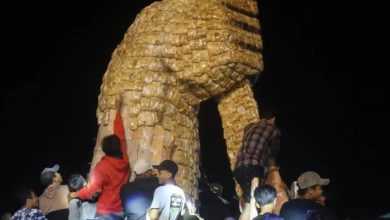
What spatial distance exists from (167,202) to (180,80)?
106 inches

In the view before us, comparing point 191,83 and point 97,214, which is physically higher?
point 191,83

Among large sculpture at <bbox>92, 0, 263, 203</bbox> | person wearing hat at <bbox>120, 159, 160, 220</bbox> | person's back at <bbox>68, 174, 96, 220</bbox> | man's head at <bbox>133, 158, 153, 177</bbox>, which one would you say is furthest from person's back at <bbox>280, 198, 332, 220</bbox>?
large sculpture at <bbox>92, 0, 263, 203</bbox>

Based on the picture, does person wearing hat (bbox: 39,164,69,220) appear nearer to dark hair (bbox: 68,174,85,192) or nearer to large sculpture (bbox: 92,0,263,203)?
dark hair (bbox: 68,174,85,192)

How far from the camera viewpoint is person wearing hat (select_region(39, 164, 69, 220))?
9906 millimetres

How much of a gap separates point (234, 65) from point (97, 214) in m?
2.87

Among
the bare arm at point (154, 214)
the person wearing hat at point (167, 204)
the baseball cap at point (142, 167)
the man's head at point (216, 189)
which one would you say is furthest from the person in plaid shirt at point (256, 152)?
the man's head at point (216, 189)

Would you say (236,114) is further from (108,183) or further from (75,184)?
(75,184)

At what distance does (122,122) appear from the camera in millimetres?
10883

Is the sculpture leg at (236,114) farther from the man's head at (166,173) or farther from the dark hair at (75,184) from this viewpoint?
the dark hair at (75,184)

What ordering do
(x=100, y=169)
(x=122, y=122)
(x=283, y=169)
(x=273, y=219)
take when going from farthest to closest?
(x=283, y=169) < (x=122, y=122) < (x=100, y=169) < (x=273, y=219)

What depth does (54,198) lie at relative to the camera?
32.7 ft

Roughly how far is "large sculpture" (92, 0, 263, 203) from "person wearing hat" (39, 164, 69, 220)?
110 centimetres

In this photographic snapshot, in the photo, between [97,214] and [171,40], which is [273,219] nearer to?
[97,214]

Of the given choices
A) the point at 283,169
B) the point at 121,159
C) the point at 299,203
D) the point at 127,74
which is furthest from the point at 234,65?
the point at 283,169
